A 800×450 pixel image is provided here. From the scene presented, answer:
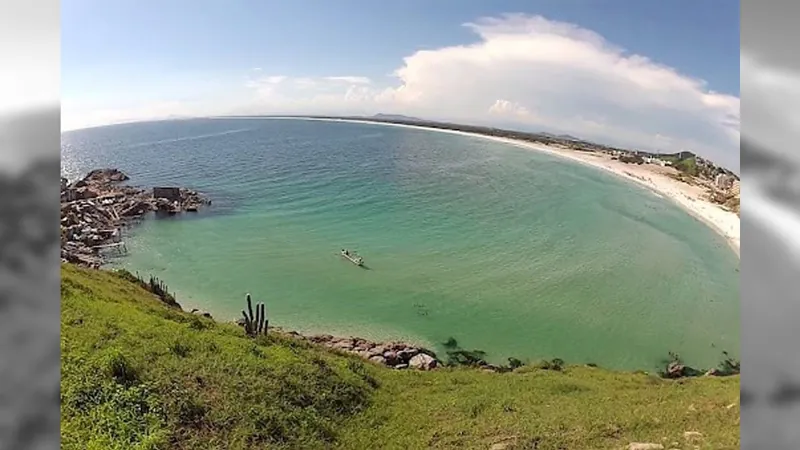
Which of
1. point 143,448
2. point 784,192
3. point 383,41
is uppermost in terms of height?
point 383,41

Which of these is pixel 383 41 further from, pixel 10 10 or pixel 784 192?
pixel 784 192

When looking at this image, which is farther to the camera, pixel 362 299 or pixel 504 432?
pixel 362 299

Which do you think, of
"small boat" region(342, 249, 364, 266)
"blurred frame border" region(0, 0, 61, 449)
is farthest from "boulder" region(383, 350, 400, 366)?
"blurred frame border" region(0, 0, 61, 449)

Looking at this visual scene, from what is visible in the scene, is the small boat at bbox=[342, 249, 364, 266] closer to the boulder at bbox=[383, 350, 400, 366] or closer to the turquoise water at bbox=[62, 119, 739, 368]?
the turquoise water at bbox=[62, 119, 739, 368]

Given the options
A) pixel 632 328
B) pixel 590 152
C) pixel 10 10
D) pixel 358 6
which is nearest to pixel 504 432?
pixel 632 328

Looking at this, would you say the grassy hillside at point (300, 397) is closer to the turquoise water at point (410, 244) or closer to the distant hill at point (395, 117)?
the turquoise water at point (410, 244)

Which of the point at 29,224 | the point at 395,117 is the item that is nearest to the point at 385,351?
the point at 395,117
